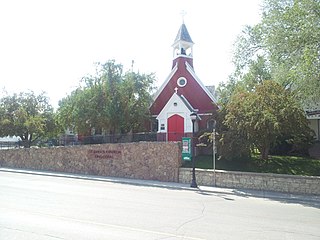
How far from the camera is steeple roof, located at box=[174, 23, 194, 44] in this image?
34325 mm

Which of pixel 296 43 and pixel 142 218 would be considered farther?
pixel 296 43

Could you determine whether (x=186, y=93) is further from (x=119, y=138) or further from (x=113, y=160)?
(x=113, y=160)

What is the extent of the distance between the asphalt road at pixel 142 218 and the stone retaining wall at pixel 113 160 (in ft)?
24.9

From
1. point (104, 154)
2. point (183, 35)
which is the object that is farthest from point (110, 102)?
point (183, 35)

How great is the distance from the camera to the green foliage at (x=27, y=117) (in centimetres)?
3553

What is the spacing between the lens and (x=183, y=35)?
34562mm

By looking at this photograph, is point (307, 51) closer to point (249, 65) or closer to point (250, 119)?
point (250, 119)

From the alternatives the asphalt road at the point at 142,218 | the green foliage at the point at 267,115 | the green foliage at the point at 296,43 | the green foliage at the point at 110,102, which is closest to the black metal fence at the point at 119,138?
the green foliage at the point at 110,102

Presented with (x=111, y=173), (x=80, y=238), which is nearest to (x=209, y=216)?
(x=80, y=238)

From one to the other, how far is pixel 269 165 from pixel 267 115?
488 cm

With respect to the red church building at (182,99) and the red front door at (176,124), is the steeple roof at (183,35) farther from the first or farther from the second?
the red front door at (176,124)

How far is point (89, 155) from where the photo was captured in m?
25.4

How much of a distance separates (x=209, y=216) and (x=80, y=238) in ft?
14.4

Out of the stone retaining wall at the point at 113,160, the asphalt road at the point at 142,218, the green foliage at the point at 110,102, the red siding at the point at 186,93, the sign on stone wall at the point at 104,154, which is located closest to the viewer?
the asphalt road at the point at 142,218
